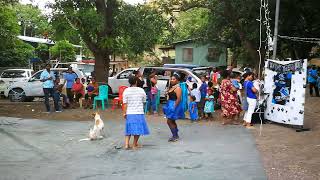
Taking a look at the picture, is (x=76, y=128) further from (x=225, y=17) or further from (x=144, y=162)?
(x=225, y=17)

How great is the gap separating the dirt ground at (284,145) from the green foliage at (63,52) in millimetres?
23652

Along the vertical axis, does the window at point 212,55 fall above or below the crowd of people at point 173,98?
above

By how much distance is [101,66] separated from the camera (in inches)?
777

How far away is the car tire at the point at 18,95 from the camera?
2197cm

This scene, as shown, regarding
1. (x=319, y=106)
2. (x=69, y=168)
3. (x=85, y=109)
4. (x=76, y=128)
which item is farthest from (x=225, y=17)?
(x=69, y=168)

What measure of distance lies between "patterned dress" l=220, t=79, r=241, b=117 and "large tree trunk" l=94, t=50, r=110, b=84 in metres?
7.11

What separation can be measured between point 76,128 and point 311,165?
7.16 m

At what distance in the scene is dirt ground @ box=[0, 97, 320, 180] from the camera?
26.1 feet

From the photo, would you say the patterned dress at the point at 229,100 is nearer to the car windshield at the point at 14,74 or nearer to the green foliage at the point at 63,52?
the car windshield at the point at 14,74

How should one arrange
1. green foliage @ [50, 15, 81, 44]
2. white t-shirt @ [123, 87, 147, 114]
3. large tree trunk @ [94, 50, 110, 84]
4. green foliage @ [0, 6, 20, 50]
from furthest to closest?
green foliage @ [0, 6, 20, 50] → large tree trunk @ [94, 50, 110, 84] → green foliage @ [50, 15, 81, 44] → white t-shirt @ [123, 87, 147, 114]

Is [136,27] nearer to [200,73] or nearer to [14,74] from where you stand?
[200,73]

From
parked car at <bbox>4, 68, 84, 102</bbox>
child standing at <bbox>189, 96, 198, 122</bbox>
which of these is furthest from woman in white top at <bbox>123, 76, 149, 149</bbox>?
parked car at <bbox>4, 68, 84, 102</bbox>

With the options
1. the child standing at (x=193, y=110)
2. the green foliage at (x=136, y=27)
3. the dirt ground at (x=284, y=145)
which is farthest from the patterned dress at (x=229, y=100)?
the green foliage at (x=136, y=27)

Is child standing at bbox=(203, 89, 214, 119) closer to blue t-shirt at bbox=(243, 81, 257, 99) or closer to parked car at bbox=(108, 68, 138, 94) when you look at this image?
blue t-shirt at bbox=(243, 81, 257, 99)
